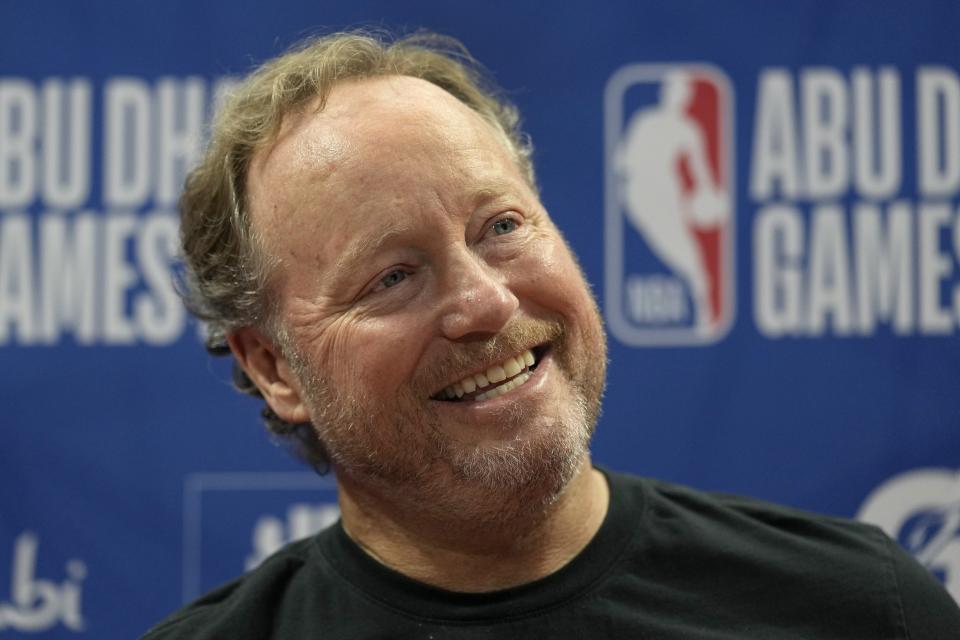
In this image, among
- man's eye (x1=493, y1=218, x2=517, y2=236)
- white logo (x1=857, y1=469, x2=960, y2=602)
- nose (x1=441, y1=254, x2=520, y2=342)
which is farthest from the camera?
white logo (x1=857, y1=469, x2=960, y2=602)

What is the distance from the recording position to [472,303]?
4.40ft

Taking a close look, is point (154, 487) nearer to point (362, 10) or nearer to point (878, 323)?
point (362, 10)

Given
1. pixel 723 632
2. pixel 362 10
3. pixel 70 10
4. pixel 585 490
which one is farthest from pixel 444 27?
pixel 723 632

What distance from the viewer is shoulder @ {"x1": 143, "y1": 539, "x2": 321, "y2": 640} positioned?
1.53 meters

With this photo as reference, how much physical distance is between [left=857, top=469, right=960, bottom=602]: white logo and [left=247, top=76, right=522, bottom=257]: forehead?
3.58 feet

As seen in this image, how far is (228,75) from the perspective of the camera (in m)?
2.28

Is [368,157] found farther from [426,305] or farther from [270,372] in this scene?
[270,372]

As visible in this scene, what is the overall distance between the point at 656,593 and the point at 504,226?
503 millimetres

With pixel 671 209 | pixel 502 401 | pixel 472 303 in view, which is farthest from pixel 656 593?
pixel 671 209

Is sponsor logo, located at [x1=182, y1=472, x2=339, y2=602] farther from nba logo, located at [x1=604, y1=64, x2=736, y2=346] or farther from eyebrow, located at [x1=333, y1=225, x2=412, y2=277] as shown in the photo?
eyebrow, located at [x1=333, y1=225, x2=412, y2=277]

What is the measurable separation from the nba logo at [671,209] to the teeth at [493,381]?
85cm

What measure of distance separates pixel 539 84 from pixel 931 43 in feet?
2.45

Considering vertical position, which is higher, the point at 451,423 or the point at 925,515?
the point at 451,423

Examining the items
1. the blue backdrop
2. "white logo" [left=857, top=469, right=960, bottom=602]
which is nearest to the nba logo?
the blue backdrop
